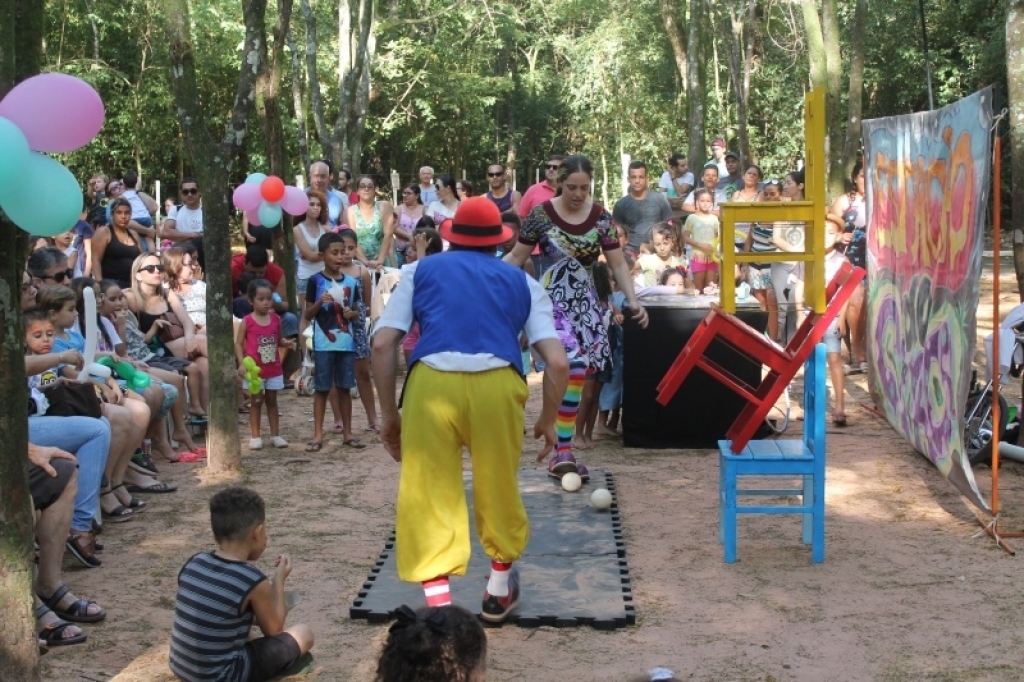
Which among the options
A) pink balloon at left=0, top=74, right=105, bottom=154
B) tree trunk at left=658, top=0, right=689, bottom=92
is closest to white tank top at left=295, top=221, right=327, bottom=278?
pink balloon at left=0, top=74, right=105, bottom=154

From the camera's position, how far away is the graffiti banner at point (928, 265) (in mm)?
6844

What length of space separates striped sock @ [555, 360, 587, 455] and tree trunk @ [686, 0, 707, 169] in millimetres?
15511

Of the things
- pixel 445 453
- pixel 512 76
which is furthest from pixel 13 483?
pixel 512 76

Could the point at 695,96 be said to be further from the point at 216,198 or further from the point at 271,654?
the point at 271,654

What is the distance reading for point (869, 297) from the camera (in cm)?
998

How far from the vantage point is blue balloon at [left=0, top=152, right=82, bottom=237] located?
4781 millimetres

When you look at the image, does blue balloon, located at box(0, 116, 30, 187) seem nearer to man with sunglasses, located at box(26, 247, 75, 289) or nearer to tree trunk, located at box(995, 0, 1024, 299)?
man with sunglasses, located at box(26, 247, 75, 289)

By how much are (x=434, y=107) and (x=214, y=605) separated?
3324cm

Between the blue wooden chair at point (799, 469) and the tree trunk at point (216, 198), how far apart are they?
3.71 metres

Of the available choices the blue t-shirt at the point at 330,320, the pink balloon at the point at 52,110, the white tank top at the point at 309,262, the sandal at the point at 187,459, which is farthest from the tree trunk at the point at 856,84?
the pink balloon at the point at 52,110

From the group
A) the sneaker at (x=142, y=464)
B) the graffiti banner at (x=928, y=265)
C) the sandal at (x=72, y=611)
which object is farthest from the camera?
the sneaker at (x=142, y=464)

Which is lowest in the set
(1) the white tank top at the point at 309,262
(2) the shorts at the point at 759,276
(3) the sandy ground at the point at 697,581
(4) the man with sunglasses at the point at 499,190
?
(3) the sandy ground at the point at 697,581

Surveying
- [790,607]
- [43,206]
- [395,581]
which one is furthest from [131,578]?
[790,607]

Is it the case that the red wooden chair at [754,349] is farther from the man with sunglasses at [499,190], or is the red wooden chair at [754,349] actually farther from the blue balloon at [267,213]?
the man with sunglasses at [499,190]
